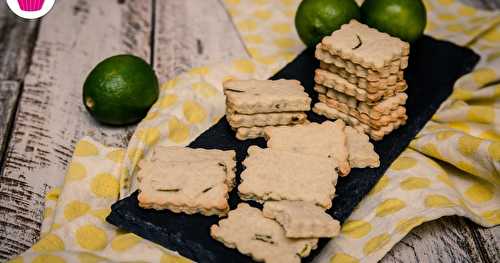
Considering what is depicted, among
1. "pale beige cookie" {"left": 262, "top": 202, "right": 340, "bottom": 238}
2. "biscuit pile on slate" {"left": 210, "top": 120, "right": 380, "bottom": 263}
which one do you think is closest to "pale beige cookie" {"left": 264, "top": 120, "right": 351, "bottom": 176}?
"biscuit pile on slate" {"left": 210, "top": 120, "right": 380, "bottom": 263}

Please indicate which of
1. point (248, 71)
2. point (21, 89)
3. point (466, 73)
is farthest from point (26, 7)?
point (466, 73)

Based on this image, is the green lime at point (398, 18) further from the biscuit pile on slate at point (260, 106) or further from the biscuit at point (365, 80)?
the biscuit pile on slate at point (260, 106)

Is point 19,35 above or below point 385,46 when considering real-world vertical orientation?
below

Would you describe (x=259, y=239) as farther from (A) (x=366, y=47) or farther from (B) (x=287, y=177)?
(A) (x=366, y=47)

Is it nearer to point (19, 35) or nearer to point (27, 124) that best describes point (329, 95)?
point (27, 124)

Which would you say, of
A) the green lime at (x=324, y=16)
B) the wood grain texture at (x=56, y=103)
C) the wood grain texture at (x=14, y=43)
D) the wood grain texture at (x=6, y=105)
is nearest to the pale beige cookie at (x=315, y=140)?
the green lime at (x=324, y=16)

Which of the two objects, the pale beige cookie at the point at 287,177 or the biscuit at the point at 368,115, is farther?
the biscuit at the point at 368,115

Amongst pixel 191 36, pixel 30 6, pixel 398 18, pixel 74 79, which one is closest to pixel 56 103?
pixel 74 79
